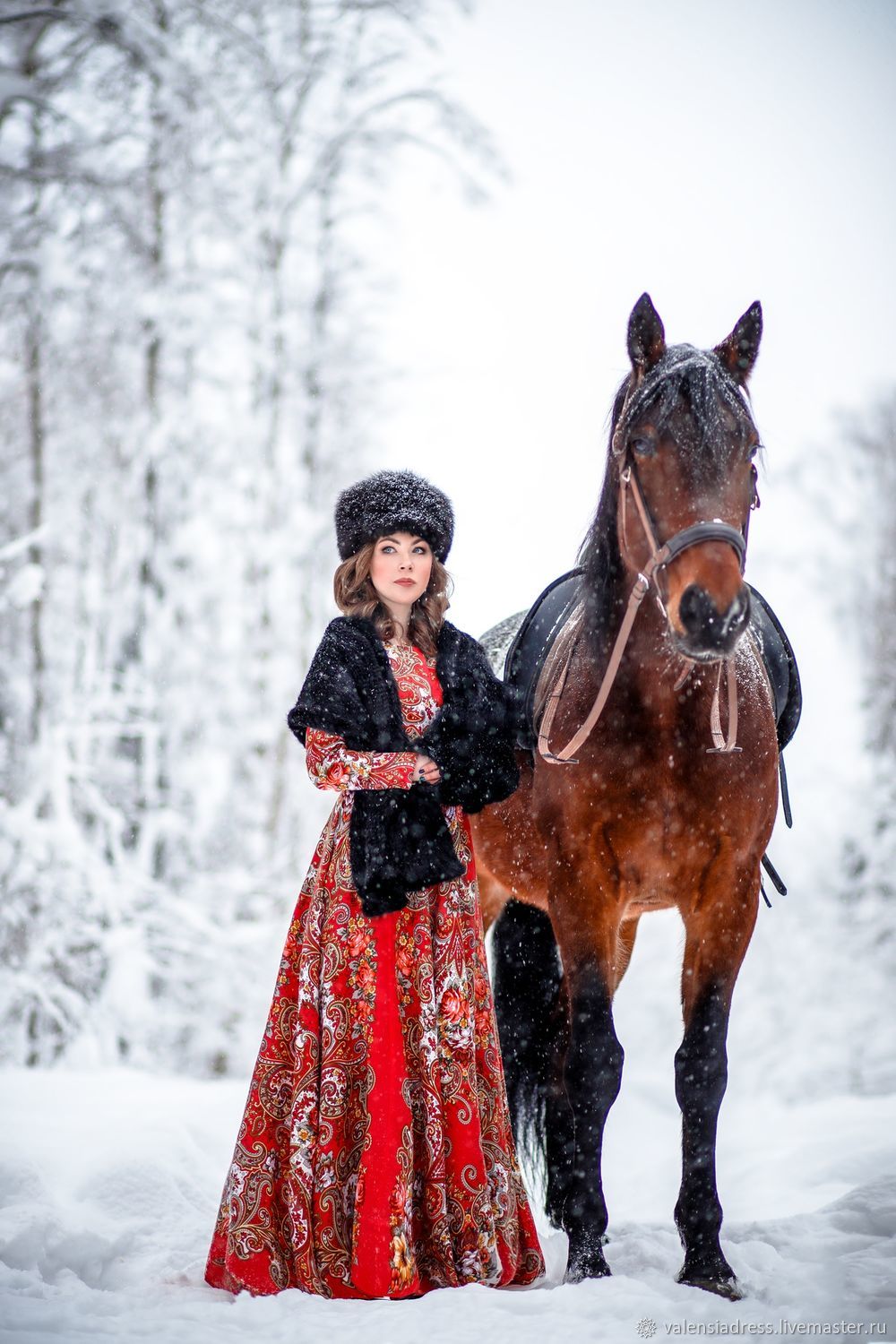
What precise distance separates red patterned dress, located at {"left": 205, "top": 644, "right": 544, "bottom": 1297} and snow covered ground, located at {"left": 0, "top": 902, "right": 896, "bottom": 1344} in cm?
13

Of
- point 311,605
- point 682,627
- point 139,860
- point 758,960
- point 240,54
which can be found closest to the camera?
point 682,627

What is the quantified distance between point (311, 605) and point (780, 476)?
6196mm

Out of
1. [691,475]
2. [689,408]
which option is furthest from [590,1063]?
[689,408]

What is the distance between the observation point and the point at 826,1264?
8.84ft

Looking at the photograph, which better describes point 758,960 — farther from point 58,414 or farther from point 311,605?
point 58,414

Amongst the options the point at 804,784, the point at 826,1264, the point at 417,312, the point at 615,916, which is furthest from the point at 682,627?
the point at 804,784

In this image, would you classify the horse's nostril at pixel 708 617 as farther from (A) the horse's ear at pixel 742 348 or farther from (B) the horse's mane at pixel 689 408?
(A) the horse's ear at pixel 742 348

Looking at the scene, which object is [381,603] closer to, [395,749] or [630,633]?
[395,749]

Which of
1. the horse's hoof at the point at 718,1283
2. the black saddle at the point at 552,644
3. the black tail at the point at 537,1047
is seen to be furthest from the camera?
the black tail at the point at 537,1047

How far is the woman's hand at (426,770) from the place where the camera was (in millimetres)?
2633

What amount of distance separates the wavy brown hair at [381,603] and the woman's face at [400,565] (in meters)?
0.04

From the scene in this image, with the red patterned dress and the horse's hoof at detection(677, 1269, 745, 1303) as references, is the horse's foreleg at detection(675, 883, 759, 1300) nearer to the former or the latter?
the horse's hoof at detection(677, 1269, 745, 1303)

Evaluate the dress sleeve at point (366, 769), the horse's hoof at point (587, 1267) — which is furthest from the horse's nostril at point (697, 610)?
the horse's hoof at point (587, 1267)

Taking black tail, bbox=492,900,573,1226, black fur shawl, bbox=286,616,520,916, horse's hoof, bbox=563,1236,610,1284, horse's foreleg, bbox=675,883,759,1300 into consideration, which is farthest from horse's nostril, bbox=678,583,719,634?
black tail, bbox=492,900,573,1226
